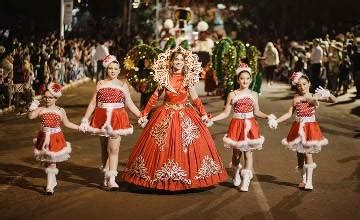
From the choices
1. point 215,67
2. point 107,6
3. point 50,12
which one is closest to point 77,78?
point 50,12

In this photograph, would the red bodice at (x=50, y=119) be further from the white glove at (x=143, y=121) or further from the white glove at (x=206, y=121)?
the white glove at (x=206, y=121)

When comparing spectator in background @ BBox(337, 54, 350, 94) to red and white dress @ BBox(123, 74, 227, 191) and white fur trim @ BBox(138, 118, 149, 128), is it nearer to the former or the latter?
red and white dress @ BBox(123, 74, 227, 191)

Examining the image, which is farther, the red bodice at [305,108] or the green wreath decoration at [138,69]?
the green wreath decoration at [138,69]

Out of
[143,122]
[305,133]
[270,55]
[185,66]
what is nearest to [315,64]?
[270,55]

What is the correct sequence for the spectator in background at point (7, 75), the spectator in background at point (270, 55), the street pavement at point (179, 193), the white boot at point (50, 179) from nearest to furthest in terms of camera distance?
1. the street pavement at point (179, 193)
2. the white boot at point (50, 179)
3. the spectator in background at point (7, 75)
4. the spectator in background at point (270, 55)

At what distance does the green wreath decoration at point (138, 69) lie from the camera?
16594 millimetres

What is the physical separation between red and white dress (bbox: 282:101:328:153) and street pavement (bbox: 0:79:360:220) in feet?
2.02

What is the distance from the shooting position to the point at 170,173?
8.41 m

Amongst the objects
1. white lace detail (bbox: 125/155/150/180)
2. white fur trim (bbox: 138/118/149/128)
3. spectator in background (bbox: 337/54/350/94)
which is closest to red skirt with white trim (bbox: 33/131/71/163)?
white lace detail (bbox: 125/155/150/180)

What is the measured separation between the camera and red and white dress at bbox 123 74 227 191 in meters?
8.45

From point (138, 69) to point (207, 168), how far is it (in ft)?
27.9

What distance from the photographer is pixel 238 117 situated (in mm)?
8906

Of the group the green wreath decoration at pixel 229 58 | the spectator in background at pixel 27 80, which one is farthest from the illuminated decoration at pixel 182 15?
the spectator in background at pixel 27 80

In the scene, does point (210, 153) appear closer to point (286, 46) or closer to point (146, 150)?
point (146, 150)
